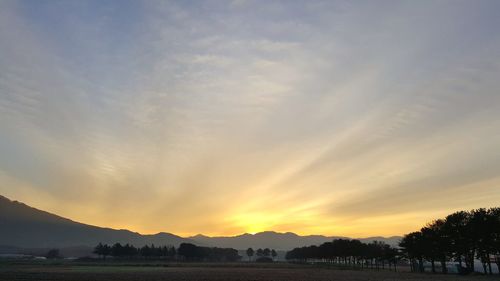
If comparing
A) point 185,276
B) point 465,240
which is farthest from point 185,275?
point 465,240

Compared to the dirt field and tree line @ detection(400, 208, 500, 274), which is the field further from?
tree line @ detection(400, 208, 500, 274)

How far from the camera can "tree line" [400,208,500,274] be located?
8288cm

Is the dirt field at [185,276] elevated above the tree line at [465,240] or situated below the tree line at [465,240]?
below

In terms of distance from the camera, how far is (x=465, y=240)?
8781cm

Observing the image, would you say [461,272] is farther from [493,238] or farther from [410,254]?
[410,254]

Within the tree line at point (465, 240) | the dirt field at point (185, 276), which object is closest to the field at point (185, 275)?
the dirt field at point (185, 276)

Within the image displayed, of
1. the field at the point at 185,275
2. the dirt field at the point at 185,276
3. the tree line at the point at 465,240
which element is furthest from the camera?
the tree line at the point at 465,240

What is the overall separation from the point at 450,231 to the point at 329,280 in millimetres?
44560

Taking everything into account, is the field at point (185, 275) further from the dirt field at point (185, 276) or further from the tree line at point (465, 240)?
the tree line at point (465, 240)

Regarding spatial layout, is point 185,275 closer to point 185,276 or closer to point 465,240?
point 185,276

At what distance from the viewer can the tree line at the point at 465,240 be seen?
82875 millimetres

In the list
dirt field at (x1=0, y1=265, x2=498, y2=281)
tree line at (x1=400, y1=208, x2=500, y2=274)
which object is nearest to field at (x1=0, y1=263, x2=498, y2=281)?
dirt field at (x1=0, y1=265, x2=498, y2=281)

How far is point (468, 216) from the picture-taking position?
92375mm

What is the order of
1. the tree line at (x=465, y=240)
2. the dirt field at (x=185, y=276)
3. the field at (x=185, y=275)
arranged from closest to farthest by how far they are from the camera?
the dirt field at (x=185, y=276) → the field at (x=185, y=275) → the tree line at (x=465, y=240)
